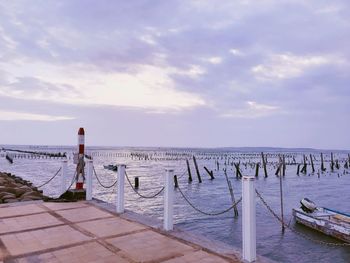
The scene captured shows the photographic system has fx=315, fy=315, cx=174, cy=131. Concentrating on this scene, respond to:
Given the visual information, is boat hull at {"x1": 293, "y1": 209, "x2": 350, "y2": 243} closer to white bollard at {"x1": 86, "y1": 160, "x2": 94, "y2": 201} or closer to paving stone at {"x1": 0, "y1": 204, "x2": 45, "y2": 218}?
white bollard at {"x1": 86, "y1": 160, "x2": 94, "y2": 201}

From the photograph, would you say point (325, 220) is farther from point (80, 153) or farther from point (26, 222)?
point (26, 222)

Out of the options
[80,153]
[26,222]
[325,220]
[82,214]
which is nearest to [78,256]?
[26,222]

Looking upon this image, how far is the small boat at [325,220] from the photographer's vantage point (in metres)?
13.7

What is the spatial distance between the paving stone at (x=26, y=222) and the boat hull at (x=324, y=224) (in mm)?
11826


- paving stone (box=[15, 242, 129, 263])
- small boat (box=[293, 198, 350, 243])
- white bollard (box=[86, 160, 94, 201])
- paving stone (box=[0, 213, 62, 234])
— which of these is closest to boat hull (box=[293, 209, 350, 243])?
small boat (box=[293, 198, 350, 243])

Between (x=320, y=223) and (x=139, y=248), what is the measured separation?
40.6 feet

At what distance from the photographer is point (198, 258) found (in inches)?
204

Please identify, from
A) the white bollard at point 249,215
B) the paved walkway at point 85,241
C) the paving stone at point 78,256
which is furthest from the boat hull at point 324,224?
the paving stone at point 78,256

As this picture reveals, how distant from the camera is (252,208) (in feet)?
17.4

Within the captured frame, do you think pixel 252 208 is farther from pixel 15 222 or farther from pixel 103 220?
pixel 15 222

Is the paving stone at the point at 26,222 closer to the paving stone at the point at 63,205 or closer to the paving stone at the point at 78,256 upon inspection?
the paving stone at the point at 63,205

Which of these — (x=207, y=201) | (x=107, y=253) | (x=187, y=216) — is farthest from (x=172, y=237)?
(x=207, y=201)

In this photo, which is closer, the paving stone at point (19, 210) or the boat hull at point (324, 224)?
the paving stone at point (19, 210)

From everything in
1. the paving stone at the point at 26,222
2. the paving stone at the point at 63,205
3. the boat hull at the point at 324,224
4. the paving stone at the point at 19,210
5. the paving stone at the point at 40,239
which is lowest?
the boat hull at the point at 324,224
